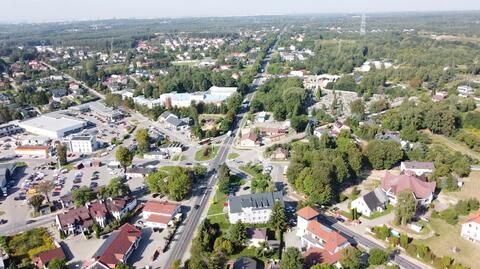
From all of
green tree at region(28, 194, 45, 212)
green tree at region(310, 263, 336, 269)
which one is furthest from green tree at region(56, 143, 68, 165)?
green tree at region(310, 263, 336, 269)

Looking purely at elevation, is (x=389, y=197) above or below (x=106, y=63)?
below

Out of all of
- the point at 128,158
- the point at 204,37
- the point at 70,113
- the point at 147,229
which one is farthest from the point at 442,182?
the point at 204,37

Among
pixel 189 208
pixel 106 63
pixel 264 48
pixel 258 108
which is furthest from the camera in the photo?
pixel 264 48

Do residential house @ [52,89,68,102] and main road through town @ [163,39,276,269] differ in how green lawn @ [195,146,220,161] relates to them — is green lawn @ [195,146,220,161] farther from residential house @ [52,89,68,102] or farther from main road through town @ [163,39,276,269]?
residential house @ [52,89,68,102]

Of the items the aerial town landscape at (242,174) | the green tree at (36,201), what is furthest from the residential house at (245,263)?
the green tree at (36,201)

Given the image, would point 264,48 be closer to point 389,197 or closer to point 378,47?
point 378,47

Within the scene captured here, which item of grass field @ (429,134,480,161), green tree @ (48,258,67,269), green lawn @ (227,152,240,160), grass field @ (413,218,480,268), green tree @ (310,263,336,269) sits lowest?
grass field @ (413,218,480,268)
